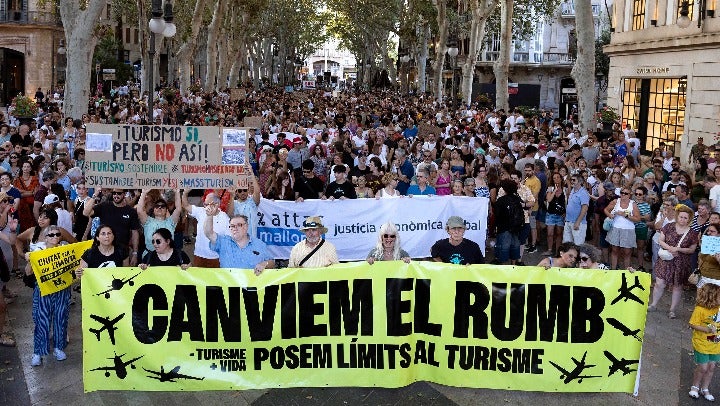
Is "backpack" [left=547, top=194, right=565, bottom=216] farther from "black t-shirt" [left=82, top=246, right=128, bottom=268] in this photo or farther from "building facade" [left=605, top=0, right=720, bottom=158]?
"building facade" [left=605, top=0, right=720, bottom=158]

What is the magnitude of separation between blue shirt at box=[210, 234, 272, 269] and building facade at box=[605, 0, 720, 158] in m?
17.1

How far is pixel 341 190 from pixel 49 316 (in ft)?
16.7

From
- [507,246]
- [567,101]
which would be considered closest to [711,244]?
[507,246]

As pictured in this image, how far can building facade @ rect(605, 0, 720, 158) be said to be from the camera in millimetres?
22797

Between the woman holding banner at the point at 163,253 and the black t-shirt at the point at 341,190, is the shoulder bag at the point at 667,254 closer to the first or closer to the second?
the black t-shirt at the point at 341,190

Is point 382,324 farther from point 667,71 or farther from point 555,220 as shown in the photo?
point 667,71

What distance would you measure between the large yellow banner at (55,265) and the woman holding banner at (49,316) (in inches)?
4.8

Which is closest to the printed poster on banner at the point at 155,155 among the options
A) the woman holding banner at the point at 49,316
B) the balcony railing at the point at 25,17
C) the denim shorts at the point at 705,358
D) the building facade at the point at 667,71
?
the woman holding banner at the point at 49,316

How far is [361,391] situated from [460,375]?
3.14ft

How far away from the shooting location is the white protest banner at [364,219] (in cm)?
1177

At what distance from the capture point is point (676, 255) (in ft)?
32.9

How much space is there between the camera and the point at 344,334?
7.11 meters

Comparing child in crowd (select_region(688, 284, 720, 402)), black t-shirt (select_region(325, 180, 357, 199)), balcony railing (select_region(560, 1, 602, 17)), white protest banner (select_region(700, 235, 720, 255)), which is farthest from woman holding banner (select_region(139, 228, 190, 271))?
balcony railing (select_region(560, 1, 602, 17))

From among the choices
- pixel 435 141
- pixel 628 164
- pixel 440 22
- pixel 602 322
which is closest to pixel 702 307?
pixel 602 322
